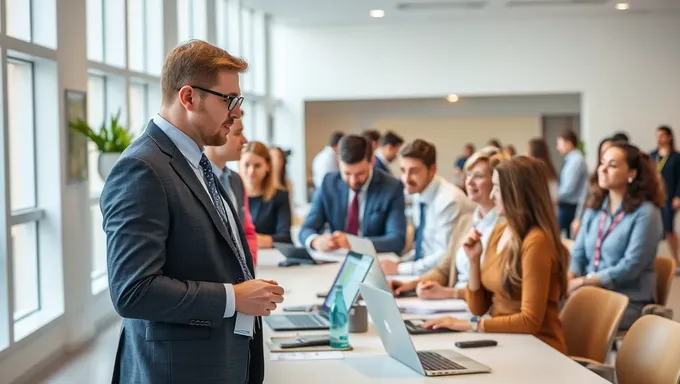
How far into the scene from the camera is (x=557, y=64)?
538 inches

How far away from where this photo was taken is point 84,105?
6043 mm

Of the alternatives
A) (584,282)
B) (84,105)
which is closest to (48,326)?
(84,105)

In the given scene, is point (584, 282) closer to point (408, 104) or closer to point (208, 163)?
point (208, 163)

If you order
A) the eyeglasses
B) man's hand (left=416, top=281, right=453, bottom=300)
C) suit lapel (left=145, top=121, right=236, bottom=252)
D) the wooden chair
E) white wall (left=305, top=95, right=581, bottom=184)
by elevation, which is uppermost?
white wall (left=305, top=95, right=581, bottom=184)

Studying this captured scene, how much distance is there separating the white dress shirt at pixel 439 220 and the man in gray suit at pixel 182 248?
2656mm

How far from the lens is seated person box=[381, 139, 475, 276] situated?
4867 millimetres

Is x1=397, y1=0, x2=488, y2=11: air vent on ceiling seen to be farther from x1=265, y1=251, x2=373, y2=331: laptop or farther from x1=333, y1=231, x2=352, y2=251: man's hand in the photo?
x1=265, y1=251, x2=373, y2=331: laptop

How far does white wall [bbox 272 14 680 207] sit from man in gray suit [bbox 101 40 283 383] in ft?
38.8

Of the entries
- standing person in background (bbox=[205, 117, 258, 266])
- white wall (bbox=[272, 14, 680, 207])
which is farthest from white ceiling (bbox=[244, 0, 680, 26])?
standing person in background (bbox=[205, 117, 258, 266])

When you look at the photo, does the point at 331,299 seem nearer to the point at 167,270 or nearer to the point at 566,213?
the point at 167,270

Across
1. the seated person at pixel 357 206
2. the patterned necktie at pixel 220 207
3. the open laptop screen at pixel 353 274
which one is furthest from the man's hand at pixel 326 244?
the patterned necktie at pixel 220 207

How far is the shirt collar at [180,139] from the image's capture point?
2191 mm

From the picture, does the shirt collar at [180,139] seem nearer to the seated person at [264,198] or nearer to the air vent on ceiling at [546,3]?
the seated person at [264,198]

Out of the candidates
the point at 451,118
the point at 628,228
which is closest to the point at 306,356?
the point at 628,228
